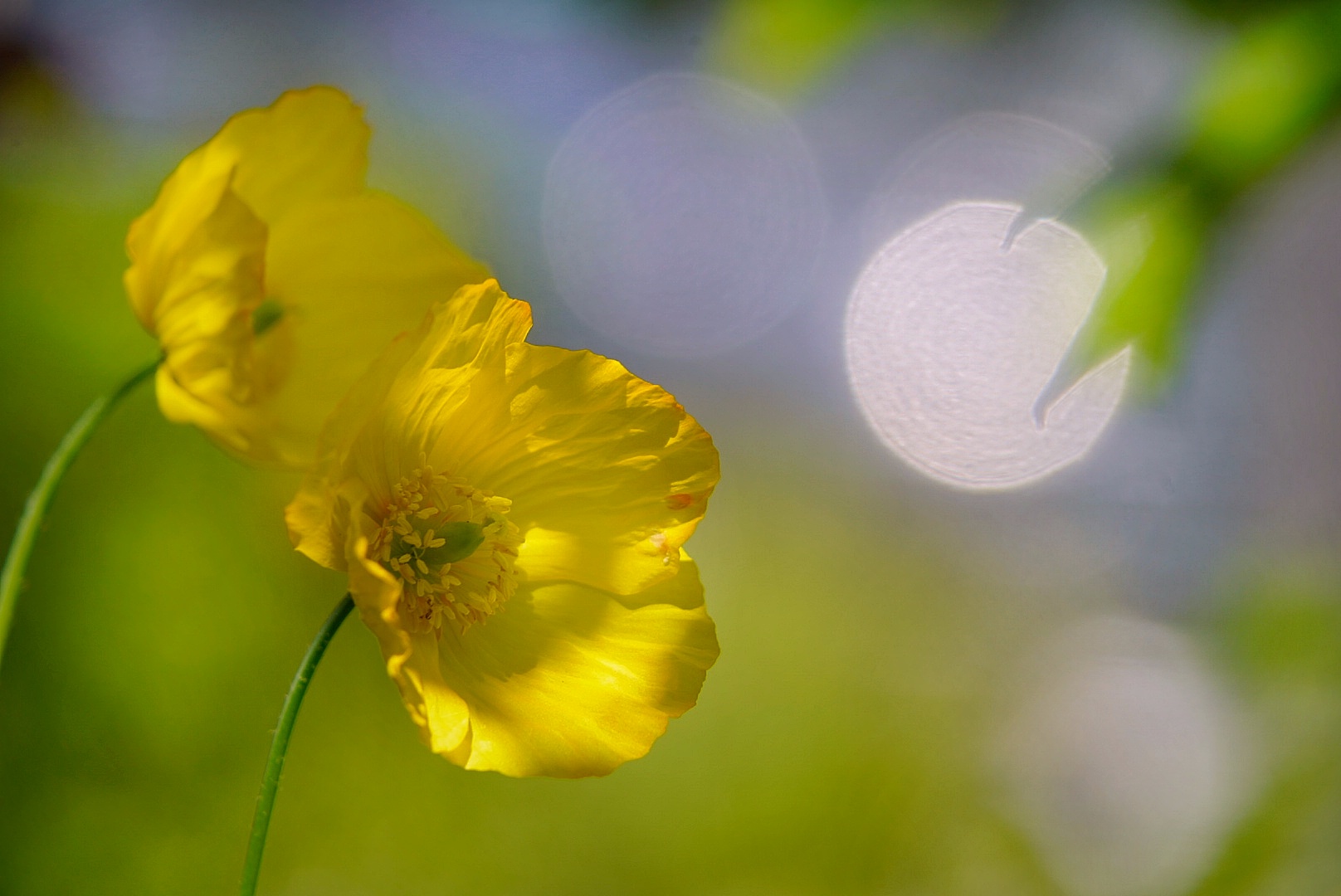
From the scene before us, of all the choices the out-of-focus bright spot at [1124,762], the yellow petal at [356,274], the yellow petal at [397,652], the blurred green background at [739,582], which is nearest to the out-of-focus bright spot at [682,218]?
the blurred green background at [739,582]

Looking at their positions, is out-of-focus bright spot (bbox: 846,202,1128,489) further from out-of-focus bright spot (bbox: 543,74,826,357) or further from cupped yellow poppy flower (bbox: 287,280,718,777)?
cupped yellow poppy flower (bbox: 287,280,718,777)

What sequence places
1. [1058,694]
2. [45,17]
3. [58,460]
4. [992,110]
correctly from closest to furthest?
[58,460] < [45,17] < [992,110] < [1058,694]

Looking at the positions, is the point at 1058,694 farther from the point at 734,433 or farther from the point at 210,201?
the point at 210,201

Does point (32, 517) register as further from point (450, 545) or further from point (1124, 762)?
point (1124, 762)

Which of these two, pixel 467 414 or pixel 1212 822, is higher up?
pixel 467 414

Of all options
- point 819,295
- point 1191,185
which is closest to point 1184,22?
point 1191,185

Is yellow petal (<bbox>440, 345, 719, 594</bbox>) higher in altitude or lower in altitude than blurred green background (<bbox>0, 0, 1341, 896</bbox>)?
higher

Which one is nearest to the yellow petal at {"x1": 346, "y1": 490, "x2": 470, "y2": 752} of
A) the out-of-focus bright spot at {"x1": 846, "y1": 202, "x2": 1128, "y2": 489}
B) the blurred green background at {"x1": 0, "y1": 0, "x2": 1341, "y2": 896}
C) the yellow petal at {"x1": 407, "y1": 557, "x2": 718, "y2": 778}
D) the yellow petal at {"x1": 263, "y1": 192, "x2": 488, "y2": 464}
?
the yellow petal at {"x1": 407, "y1": 557, "x2": 718, "y2": 778}

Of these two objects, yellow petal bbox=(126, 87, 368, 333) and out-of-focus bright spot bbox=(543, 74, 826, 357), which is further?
out-of-focus bright spot bbox=(543, 74, 826, 357)

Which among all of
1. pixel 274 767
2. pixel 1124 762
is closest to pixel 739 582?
pixel 1124 762
